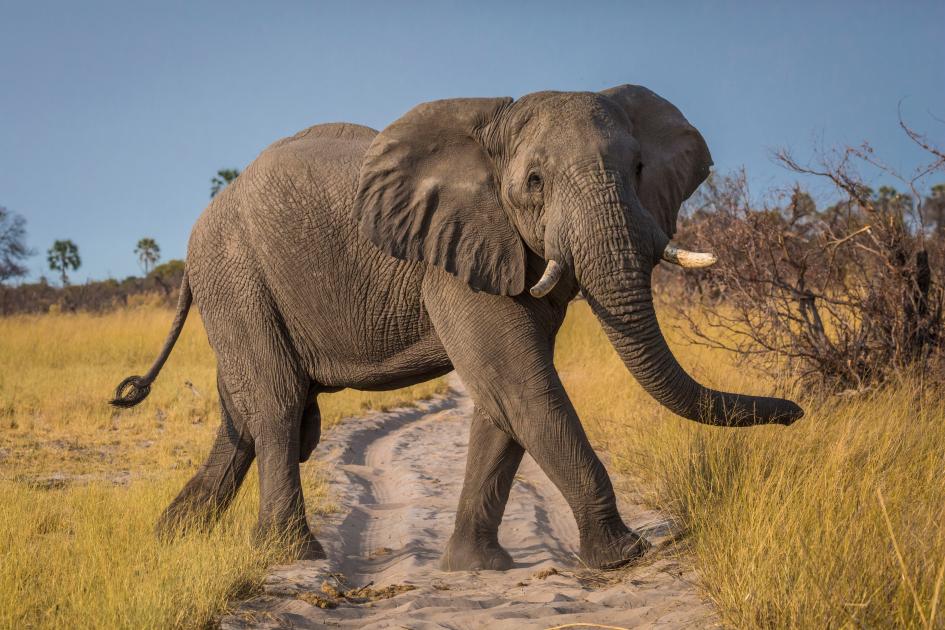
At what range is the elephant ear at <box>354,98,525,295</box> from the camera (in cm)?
464

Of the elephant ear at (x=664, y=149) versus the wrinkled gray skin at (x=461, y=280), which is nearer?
the wrinkled gray skin at (x=461, y=280)

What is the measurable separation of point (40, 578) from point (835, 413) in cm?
526

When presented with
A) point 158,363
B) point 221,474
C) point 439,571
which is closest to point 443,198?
point 439,571

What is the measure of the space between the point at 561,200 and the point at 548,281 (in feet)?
1.24

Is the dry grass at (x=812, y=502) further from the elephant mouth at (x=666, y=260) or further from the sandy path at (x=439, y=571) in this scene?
the elephant mouth at (x=666, y=260)

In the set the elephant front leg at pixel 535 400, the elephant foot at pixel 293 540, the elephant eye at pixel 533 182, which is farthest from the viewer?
the elephant foot at pixel 293 540

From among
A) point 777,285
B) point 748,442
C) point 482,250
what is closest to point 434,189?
point 482,250

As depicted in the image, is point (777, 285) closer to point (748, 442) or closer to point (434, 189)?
point (748, 442)

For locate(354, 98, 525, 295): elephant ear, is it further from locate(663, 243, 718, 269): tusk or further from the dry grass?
the dry grass

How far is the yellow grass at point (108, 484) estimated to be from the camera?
13.2ft

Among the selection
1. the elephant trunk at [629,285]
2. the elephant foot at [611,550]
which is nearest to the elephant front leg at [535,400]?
the elephant foot at [611,550]

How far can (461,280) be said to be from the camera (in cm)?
482

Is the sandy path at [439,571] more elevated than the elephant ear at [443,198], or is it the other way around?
the elephant ear at [443,198]

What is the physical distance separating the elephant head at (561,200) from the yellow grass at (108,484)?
1858mm
